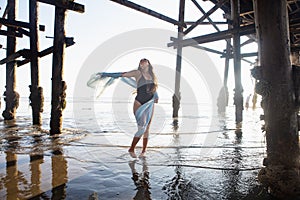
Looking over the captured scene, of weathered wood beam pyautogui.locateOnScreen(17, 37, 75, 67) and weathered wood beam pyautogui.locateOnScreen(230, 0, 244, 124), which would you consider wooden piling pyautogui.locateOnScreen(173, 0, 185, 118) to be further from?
weathered wood beam pyautogui.locateOnScreen(17, 37, 75, 67)

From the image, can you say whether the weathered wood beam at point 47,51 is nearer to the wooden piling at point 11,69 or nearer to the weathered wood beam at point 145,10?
the wooden piling at point 11,69

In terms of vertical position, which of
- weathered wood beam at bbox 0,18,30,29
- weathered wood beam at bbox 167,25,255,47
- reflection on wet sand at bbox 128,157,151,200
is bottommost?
reflection on wet sand at bbox 128,157,151,200

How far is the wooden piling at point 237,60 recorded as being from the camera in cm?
721

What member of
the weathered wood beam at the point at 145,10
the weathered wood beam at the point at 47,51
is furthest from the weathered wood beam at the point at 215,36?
the weathered wood beam at the point at 47,51

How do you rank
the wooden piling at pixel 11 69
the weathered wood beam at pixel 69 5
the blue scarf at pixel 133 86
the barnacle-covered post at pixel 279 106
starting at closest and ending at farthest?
the barnacle-covered post at pixel 279 106, the blue scarf at pixel 133 86, the weathered wood beam at pixel 69 5, the wooden piling at pixel 11 69

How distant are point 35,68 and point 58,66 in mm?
2248

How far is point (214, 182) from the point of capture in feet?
8.39

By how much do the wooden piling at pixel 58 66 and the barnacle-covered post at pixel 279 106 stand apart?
4.67 meters

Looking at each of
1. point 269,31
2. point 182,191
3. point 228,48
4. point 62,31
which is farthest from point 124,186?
point 228,48

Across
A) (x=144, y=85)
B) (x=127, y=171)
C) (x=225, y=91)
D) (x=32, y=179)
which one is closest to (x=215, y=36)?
(x=144, y=85)

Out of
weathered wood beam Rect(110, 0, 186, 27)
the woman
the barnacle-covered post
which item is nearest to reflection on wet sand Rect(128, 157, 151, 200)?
the woman

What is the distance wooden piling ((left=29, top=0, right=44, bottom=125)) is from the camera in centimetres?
720

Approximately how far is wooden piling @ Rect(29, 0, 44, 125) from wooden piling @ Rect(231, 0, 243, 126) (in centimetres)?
637

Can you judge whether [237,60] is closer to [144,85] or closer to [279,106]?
[144,85]
